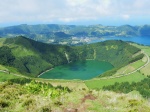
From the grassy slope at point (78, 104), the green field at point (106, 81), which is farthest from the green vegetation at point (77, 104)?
the green field at point (106, 81)

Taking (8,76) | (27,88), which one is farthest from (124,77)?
(27,88)

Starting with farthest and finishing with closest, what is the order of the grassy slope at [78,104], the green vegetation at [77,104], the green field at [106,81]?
1. the green field at [106,81]
2. the green vegetation at [77,104]
3. the grassy slope at [78,104]

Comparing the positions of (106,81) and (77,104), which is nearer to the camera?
(77,104)

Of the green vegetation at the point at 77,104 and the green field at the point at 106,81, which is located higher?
the green vegetation at the point at 77,104

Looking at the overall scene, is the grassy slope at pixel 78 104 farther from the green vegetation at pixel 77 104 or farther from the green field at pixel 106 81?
the green field at pixel 106 81

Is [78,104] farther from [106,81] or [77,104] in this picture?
[106,81]

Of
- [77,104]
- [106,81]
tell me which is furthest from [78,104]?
[106,81]

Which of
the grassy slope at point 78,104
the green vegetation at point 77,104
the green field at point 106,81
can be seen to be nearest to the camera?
the grassy slope at point 78,104

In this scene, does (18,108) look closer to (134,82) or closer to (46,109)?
(46,109)

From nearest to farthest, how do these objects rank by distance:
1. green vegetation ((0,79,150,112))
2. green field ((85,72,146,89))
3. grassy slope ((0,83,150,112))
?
grassy slope ((0,83,150,112)) < green vegetation ((0,79,150,112)) < green field ((85,72,146,89))

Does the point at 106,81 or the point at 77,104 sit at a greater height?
the point at 77,104

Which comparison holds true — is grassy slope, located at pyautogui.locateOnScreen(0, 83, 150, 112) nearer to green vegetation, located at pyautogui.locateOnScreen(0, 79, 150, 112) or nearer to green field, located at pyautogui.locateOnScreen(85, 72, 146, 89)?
green vegetation, located at pyautogui.locateOnScreen(0, 79, 150, 112)

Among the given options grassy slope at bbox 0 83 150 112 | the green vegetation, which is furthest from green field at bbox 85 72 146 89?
grassy slope at bbox 0 83 150 112
